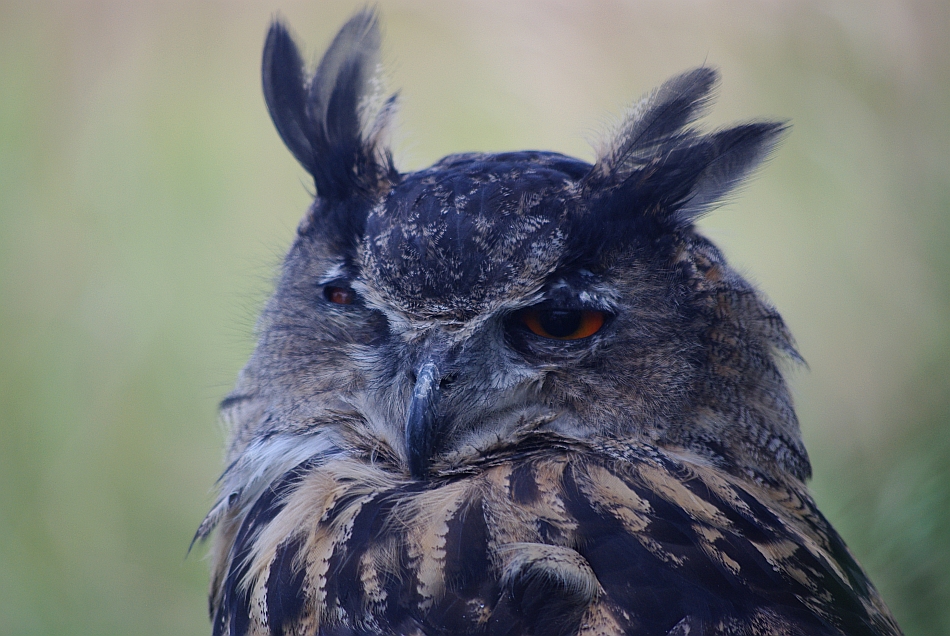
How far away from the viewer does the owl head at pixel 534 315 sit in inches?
42.5

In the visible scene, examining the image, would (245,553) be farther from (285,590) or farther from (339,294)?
(339,294)

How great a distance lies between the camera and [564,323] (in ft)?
3.59

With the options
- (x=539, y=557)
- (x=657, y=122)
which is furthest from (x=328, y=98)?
(x=539, y=557)

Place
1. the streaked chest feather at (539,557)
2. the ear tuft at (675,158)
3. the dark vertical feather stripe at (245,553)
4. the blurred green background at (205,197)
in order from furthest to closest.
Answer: the blurred green background at (205,197)
the ear tuft at (675,158)
the dark vertical feather stripe at (245,553)
the streaked chest feather at (539,557)

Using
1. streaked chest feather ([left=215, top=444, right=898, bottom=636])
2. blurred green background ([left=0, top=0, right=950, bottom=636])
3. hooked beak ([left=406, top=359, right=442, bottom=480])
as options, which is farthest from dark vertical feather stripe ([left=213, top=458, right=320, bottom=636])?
blurred green background ([left=0, top=0, right=950, bottom=636])

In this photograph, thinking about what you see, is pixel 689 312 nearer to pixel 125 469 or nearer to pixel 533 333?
pixel 533 333

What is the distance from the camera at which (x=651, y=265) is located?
1141mm

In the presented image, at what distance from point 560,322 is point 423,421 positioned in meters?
0.23

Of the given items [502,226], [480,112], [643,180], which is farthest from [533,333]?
[480,112]

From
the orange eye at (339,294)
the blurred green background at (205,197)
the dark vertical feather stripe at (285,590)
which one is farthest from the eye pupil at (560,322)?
the blurred green background at (205,197)

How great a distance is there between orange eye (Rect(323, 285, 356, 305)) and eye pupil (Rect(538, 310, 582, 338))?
296 millimetres

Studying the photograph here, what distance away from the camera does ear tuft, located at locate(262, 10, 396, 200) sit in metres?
1.32

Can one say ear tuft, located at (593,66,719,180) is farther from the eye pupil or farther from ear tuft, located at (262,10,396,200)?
ear tuft, located at (262,10,396,200)

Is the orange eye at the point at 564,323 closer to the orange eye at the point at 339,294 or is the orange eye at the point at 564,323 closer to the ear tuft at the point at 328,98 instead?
the orange eye at the point at 339,294
